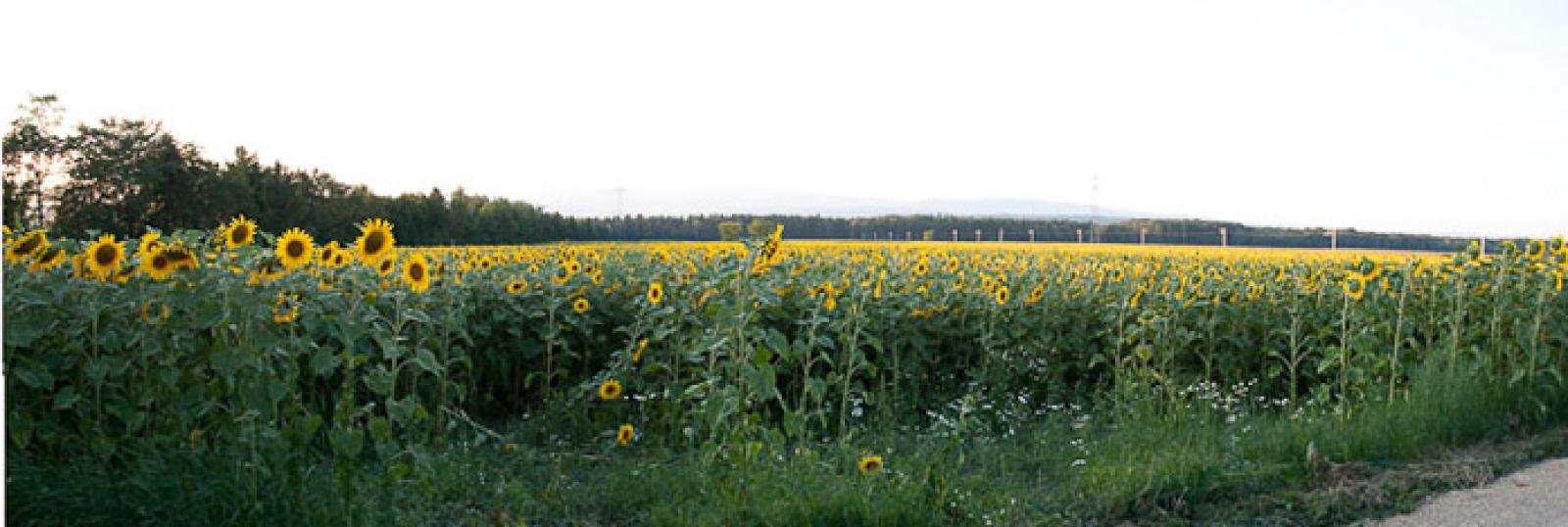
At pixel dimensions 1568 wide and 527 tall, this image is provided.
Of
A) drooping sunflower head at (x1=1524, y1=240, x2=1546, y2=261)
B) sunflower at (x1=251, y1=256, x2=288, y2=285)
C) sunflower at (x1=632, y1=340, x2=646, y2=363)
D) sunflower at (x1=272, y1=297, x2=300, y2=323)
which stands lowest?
sunflower at (x1=632, y1=340, x2=646, y2=363)

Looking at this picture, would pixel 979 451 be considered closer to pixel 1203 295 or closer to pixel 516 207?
pixel 1203 295

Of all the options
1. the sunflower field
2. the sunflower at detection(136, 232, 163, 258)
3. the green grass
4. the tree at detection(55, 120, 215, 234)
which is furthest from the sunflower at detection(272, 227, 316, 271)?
the tree at detection(55, 120, 215, 234)

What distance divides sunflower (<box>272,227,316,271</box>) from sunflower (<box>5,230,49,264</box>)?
79cm

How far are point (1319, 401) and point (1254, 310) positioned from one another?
123 cm

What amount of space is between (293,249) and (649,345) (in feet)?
6.99

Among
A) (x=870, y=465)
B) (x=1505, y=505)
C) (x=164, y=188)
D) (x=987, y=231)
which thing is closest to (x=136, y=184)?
(x=164, y=188)

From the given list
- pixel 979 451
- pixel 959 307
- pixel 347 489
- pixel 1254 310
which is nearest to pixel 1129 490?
pixel 979 451

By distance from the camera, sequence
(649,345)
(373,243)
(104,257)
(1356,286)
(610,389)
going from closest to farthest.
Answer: (104,257)
(373,243)
(610,389)
(649,345)
(1356,286)

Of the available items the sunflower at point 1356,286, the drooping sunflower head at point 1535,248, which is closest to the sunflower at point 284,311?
the sunflower at point 1356,286

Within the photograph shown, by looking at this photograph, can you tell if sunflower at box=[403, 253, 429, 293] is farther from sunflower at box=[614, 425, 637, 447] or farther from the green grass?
sunflower at box=[614, 425, 637, 447]

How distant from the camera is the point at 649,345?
19.4ft

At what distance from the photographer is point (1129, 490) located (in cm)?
466

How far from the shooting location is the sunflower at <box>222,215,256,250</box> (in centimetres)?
406

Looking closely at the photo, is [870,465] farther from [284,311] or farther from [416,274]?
[284,311]
